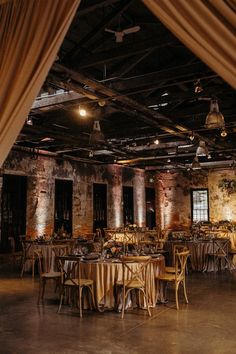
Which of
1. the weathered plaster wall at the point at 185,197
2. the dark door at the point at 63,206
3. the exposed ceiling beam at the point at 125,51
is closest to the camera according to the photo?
the exposed ceiling beam at the point at 125,51

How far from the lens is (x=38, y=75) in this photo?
6.97 feet

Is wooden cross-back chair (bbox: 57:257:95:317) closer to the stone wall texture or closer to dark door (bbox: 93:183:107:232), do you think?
the stone wall texture

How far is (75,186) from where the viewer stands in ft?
42.1

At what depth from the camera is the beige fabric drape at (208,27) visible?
5.88 feet

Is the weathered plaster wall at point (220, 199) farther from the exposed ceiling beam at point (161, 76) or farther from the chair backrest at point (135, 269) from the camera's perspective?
the exposed ceiling beam at point (161, 76)

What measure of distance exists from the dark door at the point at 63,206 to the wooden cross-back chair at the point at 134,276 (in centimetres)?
654

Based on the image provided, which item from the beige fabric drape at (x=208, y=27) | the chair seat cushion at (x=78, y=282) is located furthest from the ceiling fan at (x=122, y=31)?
the chair seat cushion at (x=78, y=282)

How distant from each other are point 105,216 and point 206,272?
5.80 meters

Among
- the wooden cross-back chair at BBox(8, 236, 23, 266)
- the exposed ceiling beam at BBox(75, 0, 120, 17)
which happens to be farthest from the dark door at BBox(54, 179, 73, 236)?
the exposed ceiling beam at BBox(75, 0, 120, 17)

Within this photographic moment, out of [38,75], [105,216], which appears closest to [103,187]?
[105,216]

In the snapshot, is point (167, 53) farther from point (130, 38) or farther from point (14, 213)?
point (14, 213)

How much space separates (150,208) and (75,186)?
5.37 meters

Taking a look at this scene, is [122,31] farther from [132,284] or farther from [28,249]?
[28,249]

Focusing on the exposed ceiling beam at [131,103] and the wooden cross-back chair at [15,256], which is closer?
the exposed ceiling beam at [131,103]
